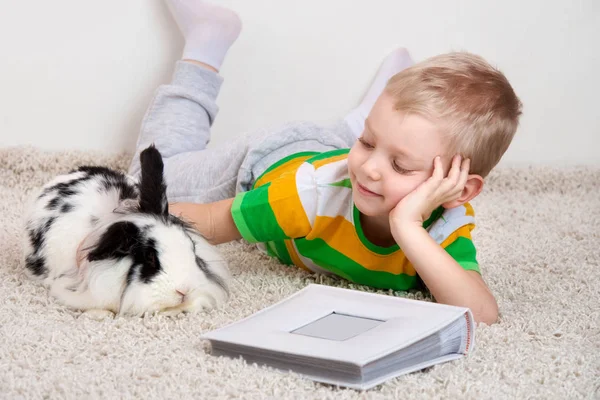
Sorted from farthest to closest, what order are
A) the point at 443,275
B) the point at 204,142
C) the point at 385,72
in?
the point at 385,72
the point at 204,142
the point at 443,275

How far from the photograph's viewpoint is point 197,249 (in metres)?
1.33

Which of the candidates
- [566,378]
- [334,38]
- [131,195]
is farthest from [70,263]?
[334,38]

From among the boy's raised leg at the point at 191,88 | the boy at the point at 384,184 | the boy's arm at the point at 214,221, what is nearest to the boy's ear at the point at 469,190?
the boy at the point at 384,184

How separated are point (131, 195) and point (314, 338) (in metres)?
0.50

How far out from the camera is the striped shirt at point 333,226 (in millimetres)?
1407

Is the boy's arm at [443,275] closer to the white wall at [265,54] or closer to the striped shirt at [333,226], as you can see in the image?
the striped shirt at [333,226]

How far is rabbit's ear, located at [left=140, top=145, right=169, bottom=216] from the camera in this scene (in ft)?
4.04

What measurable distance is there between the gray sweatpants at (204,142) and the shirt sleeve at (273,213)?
0.25 metres

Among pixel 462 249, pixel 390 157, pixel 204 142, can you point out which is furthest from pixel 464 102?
pixel 204 142

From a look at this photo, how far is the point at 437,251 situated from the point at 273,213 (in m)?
0.32

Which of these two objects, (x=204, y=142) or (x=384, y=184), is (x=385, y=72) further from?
(x=384, y=184)

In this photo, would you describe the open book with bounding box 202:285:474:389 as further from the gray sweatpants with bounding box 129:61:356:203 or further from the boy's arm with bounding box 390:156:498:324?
the gray sweatpants with bounding box 129:61:356:203

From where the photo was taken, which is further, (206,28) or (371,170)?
(206,28)

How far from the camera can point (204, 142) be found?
78.2 inches
